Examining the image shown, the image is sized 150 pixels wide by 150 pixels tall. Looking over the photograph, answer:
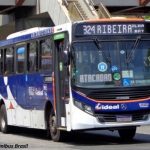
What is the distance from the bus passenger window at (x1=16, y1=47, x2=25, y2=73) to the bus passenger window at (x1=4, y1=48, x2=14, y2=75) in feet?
1.92

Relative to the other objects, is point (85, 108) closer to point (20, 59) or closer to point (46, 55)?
point (46, 55)

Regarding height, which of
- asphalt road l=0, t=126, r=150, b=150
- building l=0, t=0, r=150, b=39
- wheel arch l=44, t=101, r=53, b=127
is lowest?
asphalt road l=0, t=126, r=150, b=150

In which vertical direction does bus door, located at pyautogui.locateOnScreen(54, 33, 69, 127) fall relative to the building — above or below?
below

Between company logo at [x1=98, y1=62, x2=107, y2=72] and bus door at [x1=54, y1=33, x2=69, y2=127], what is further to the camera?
bus door at [x1=54, y1=33, x2=69, y2=127]

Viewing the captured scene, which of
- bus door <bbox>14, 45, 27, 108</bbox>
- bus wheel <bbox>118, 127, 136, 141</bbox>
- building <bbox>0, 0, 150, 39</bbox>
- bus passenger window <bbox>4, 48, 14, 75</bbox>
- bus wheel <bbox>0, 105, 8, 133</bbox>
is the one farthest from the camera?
building <bbox>0, 0, 150, 39</bbox>

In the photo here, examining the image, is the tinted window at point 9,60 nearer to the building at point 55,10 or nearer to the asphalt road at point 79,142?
the asphalt road at point 79,142

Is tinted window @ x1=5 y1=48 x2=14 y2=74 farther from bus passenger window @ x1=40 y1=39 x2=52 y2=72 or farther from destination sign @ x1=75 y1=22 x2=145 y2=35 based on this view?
destination sign @ x1=75 y1=22 x2=145 y2=35

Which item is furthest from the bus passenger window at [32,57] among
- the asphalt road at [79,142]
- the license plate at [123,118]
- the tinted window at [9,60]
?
the license plate at [123,118]

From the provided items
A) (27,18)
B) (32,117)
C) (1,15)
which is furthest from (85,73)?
(1,15)

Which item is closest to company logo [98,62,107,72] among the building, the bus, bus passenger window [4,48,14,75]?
the bus

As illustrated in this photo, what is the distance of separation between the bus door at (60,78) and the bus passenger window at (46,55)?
0.40 meters

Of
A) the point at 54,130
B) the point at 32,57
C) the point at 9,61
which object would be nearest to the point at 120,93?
the point at 54,130

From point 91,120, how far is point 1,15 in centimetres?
4234

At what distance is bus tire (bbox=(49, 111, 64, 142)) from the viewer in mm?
17098
